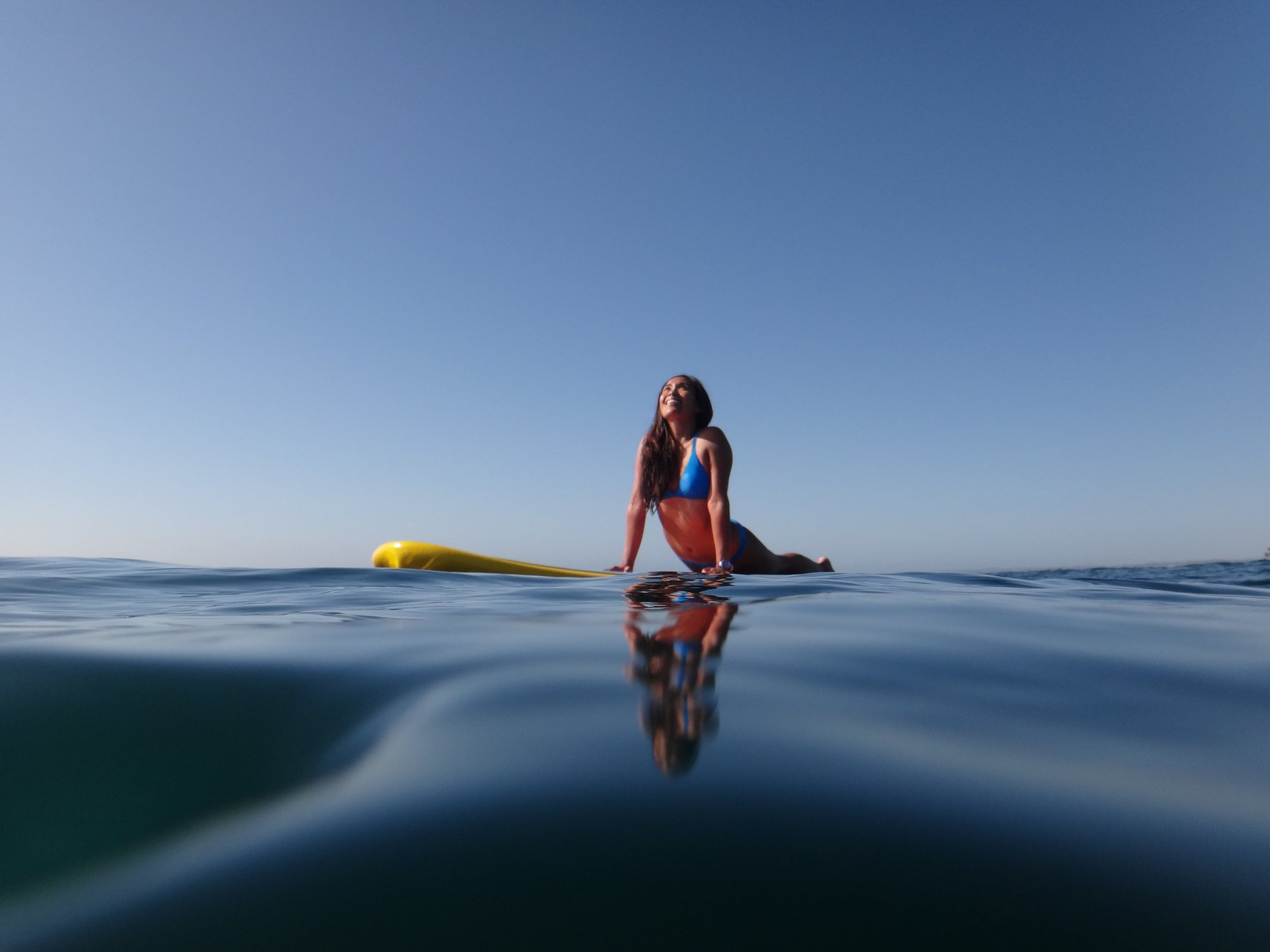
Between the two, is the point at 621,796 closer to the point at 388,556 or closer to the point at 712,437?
the point at 388,556

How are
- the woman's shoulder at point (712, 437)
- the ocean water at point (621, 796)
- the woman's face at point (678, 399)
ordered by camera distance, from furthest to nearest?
the woman's face at point (678, 399) → the woman's shoulder at point (712, 437) → the ocean water at point (621, 796)

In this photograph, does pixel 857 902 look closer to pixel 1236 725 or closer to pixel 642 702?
pixel 642 702

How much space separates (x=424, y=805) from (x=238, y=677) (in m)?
0.60

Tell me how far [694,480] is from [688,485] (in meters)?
0.08

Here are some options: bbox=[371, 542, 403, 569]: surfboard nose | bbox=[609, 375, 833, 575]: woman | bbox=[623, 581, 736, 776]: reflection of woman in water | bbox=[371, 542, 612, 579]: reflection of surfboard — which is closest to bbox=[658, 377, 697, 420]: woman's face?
bbox=[609, 375, 833, 575]: woman

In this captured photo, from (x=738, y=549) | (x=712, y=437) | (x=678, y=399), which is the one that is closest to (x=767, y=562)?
(x=738, y=549)

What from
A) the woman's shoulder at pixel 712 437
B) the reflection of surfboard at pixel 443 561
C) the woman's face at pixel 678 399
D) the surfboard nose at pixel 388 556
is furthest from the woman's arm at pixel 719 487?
the surfboard nose at pixel 388 556

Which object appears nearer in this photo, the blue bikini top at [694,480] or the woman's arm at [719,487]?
the woman's arm at [719,487]

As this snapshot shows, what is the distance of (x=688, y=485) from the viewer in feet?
21.2

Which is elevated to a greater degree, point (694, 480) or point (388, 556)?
point (694, 480)

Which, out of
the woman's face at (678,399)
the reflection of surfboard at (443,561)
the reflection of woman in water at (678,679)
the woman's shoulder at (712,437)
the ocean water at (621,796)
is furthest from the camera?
the woman's face at (678,399)

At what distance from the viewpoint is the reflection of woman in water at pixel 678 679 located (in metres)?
0.78

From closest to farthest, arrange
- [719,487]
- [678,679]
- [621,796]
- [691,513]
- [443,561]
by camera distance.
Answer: [621,796] → [678,679] → [443,561] → [719,487] → [691,513]

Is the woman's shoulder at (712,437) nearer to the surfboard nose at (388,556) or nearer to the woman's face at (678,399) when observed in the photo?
the woman's face at (678,399)
